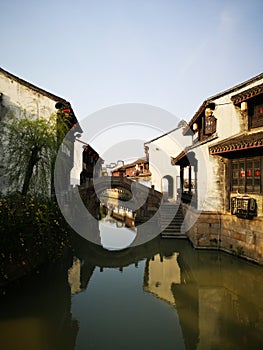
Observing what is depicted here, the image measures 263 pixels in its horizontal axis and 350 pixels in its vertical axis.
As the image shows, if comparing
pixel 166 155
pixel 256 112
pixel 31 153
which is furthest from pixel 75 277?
pixel 166 155

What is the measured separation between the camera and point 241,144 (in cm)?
923

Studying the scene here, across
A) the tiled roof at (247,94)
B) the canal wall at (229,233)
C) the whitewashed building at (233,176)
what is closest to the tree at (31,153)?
the whitewashed building at (233,176)

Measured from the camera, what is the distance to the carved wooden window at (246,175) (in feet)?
31.4

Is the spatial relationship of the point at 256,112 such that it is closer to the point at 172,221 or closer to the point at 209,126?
the point at 209,126

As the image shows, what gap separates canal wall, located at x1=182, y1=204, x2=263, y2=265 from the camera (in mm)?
9312

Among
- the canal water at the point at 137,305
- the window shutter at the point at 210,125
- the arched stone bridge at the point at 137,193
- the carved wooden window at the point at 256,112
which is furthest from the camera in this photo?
the arched stone bridge at the point at 137,193

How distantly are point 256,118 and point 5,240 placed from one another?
1011 cm

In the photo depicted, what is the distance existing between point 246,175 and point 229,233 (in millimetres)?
2583

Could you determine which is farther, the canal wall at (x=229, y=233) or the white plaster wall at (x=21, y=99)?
the white plaster wall at (x=21, y=99)

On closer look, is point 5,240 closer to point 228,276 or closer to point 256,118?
point 228,276

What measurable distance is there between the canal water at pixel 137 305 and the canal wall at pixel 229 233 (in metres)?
0.43

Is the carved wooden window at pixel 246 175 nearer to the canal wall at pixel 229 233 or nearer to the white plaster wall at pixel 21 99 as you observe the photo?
the canal wall at pixel 229 233

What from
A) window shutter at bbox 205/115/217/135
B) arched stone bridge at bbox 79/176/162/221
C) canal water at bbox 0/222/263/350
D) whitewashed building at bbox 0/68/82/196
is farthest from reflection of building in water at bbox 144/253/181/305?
whitewashed building at bbox 0/68/82/196

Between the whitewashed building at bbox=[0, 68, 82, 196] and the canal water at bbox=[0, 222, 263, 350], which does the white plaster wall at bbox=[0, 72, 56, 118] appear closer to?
the whitewashed building at bbox=[0, 68, 82, 196]
